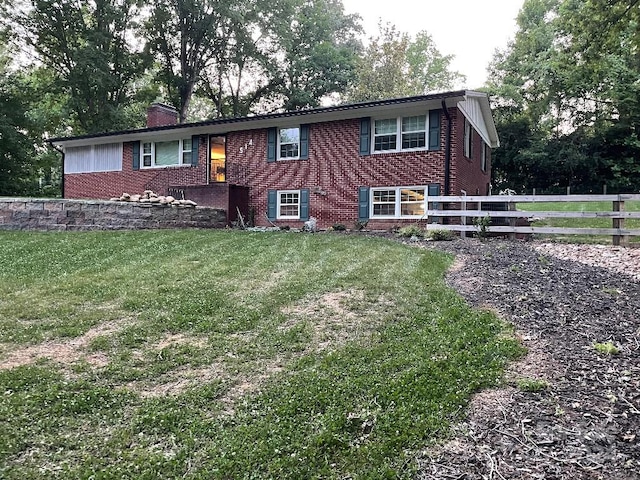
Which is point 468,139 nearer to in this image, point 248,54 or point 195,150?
point 195,150

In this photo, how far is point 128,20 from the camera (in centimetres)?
2519

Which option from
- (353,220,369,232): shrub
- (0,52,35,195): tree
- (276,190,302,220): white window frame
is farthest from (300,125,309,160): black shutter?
(0,52,35,195): tree

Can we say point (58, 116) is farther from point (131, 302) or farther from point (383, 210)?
point (131, 302)

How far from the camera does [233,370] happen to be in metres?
3.15

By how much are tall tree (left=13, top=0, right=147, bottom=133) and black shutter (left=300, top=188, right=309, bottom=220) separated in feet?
48.9

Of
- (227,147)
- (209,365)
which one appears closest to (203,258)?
(209,365)

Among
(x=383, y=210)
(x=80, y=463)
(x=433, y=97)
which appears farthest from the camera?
(x=383, y=210)

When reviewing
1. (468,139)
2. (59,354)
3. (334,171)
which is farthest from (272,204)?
(59,354)

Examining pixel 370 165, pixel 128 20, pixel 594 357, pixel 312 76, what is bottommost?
pixel 594 357

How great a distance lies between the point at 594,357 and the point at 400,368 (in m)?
1.41

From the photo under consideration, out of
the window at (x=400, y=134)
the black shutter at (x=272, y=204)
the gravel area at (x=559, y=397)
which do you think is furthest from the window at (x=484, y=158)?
the gravel area at (x=559, y=397)

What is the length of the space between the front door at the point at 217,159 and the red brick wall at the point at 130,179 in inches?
8.4

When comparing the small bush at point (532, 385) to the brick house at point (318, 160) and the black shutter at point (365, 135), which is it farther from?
the black shutter at point (365, 135)

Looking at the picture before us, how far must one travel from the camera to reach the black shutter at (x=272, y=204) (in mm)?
14680
